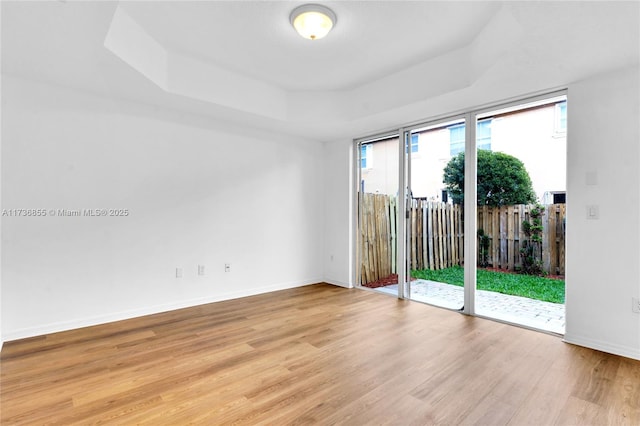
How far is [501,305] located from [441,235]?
1.04 m

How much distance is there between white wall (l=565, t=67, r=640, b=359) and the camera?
263 centimetres

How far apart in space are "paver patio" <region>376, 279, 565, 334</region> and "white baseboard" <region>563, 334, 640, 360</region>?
0.59 feet

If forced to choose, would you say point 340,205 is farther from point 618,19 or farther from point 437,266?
point 618,19

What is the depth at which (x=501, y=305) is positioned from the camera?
3.65m

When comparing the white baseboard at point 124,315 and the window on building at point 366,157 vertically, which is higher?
the window on building at point 366,157

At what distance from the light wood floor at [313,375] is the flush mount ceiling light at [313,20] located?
8.88ft

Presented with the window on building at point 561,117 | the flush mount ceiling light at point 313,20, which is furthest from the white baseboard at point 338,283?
the flush mount ceiling light at point 313,20

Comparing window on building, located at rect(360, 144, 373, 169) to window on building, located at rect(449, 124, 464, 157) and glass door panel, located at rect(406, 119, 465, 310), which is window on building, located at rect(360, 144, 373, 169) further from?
window on building, located at rect(449, 124, 464, 157)

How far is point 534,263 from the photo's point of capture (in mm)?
3430

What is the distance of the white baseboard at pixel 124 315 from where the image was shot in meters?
2.99

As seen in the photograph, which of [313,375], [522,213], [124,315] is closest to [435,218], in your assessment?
[522,213]

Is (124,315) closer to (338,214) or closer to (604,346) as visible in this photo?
(338,214)

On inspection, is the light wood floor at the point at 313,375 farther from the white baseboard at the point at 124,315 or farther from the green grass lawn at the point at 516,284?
the green grass lawn at the point at 516,284

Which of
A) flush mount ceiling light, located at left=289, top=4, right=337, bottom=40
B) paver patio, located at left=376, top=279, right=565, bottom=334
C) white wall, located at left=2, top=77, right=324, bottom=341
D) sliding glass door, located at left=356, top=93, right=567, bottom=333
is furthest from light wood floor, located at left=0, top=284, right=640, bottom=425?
flush mount ceiling light, located at left=289, top=4, right=337, bottom=40
